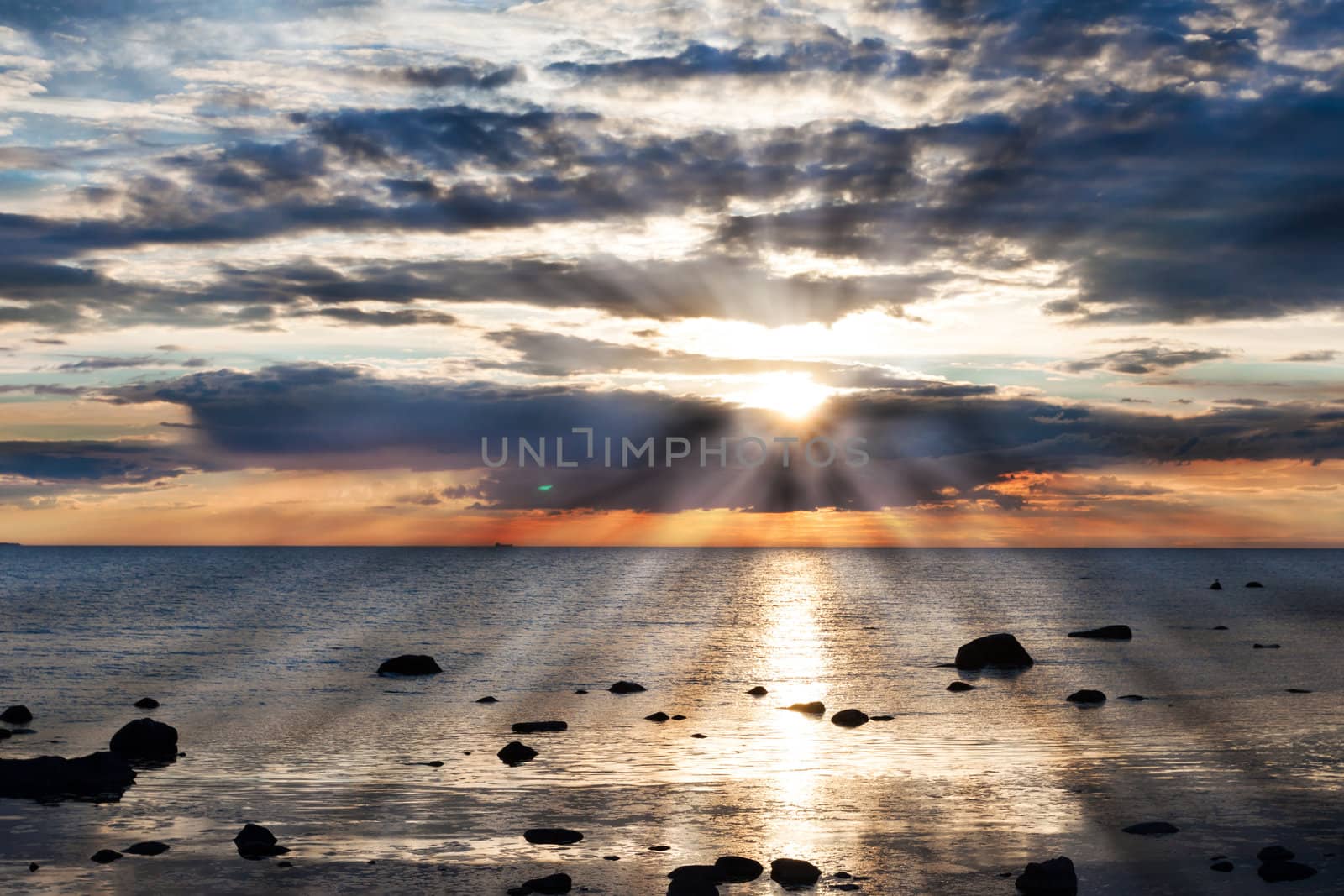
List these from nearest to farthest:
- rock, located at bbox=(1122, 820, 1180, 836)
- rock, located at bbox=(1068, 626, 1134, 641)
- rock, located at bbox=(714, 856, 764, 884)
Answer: rock, located at bbox=(714, 856, 764, 884)
rock, located at bbox=(1122, 820, 1180, 836)
rock, located at bbox=(1068, 626, 1134, 641)

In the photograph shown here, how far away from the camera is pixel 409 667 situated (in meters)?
68.0

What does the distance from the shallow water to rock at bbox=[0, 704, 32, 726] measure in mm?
517

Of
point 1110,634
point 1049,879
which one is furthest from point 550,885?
point 1110,634

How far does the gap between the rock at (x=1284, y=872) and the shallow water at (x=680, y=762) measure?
342mm

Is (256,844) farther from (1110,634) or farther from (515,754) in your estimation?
(1110,634)

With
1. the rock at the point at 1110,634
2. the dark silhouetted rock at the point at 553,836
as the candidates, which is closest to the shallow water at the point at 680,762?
the dark silhouetted rock at the point at 553,836

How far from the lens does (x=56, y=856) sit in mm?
26422

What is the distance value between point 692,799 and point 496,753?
10.5 meters

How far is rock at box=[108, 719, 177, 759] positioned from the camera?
1533 inches

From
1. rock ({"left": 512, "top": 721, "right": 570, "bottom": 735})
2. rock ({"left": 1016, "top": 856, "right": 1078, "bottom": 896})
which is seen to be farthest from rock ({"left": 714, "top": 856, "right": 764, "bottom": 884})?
rock ({"left": 512, "top": 721, "right": 570, "bottom": 735})

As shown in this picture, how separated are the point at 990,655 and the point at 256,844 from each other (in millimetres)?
53197

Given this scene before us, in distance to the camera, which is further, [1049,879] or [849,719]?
[849,719]

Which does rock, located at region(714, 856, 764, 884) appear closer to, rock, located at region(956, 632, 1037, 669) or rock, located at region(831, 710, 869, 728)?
rock, located at region(831, 710, 869, 728)

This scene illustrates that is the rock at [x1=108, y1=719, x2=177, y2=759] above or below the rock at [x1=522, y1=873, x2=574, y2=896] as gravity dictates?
below
